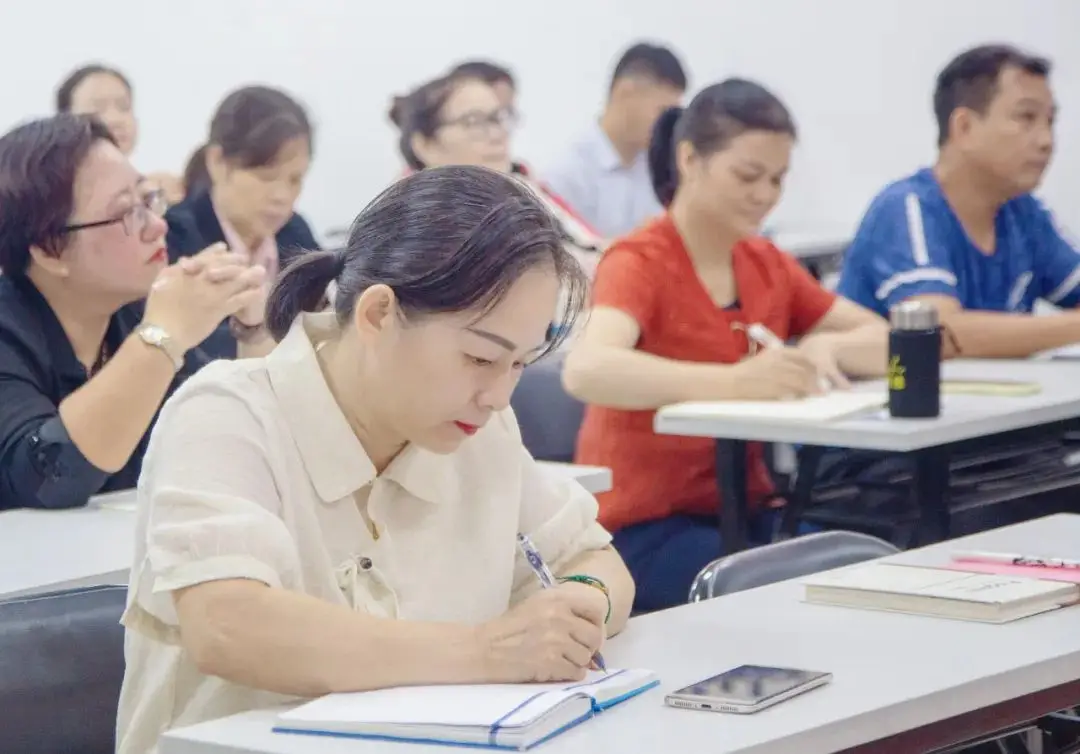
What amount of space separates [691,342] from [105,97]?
10.7ft

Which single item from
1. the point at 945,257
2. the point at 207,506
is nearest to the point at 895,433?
the point at 945,257

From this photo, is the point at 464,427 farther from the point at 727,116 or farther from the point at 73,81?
the point at 73,81

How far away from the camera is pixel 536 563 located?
1744 mm

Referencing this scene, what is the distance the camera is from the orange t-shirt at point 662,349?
10.3ft

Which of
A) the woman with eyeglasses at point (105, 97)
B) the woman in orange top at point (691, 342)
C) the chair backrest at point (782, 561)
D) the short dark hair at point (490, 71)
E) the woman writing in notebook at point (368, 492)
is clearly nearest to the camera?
the woman writing in notebook at point (368, 492)

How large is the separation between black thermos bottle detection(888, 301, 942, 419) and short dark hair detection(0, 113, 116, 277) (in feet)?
4.55

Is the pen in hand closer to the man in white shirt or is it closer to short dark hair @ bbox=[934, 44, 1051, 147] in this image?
short dark hair @ bbox=[934, 44, 1051, 147]

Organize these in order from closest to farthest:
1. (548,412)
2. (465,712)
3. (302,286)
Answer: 1. (465,712)
2. (302,286)
3. (548,412)

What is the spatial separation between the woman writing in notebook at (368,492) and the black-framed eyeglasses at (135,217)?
1094 millimetres

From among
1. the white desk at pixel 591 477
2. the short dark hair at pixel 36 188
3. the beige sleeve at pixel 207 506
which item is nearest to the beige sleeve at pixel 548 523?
the beige sleeve at pixel 207 506

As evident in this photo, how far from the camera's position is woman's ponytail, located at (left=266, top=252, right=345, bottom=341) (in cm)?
172

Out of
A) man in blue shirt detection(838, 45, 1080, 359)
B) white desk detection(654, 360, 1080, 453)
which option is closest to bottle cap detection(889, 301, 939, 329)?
white desk detection(654, 360, 1080, 453)

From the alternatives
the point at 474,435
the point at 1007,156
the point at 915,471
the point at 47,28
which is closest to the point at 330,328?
the point at 474,435

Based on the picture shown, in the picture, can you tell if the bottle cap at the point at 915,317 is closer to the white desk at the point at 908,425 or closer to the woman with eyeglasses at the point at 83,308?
the white desk at the point at 908,425
